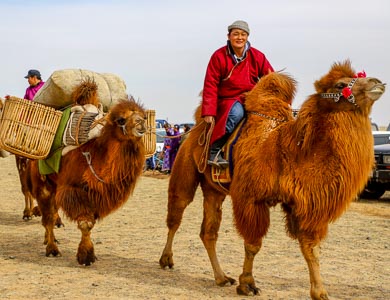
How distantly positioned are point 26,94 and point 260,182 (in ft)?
21.5

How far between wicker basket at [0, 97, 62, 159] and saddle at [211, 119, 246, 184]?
7.84 ft

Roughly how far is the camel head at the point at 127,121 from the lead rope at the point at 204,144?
0.69 m

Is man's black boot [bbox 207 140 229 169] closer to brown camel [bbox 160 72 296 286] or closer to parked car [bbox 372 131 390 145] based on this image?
brown camel [bbox 160 72 296 286]

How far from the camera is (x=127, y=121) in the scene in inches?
306

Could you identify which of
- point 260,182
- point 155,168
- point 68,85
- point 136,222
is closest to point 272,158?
point 260,182

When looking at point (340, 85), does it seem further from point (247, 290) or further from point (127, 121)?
point (127, 121)

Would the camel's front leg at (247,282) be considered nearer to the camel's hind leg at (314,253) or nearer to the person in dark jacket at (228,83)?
the camel's hind leg at (314,253)

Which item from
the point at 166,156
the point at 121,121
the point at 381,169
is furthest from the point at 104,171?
the point at 166,156

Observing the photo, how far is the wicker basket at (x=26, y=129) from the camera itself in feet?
27.4

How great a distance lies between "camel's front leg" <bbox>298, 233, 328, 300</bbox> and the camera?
6.18m

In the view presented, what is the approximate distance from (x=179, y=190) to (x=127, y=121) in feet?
3.22

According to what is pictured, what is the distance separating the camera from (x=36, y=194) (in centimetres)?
922

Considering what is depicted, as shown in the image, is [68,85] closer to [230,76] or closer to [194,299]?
[230,76]

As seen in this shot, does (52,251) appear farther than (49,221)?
No
